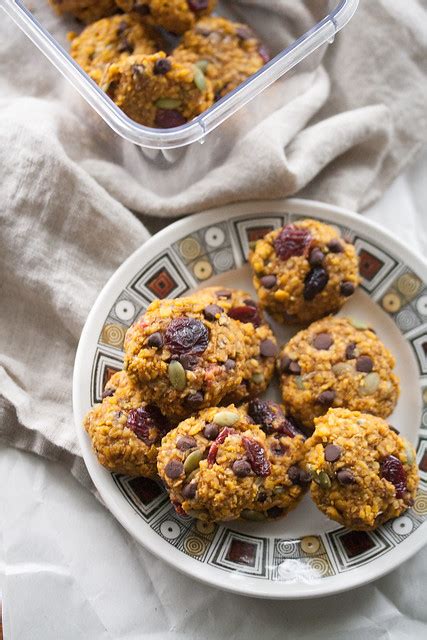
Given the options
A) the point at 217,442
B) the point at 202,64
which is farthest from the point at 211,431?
the point at 202,64

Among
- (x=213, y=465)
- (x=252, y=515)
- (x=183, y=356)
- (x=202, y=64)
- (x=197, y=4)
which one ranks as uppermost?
(x=197, y=4)

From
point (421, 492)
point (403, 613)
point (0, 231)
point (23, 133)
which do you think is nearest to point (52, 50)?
point (23, 133)

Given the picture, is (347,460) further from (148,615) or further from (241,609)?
(148,615)

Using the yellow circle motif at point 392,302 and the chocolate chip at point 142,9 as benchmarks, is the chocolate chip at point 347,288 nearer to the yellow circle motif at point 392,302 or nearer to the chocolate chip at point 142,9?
the yellow circle motif at point 392,302

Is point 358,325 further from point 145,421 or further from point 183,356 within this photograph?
point 145,421

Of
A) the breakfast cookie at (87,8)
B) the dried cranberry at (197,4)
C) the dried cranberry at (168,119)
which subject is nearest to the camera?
the dried cranberry at (168,119)

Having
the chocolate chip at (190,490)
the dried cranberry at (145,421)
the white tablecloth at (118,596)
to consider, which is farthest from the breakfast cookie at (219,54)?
the white tablecloth at (118,596)

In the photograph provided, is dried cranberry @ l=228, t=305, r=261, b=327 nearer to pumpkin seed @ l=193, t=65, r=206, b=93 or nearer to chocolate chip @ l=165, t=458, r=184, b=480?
chocolate chip @ l=165, t=458, r=184, b=480

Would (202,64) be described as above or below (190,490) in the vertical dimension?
above
